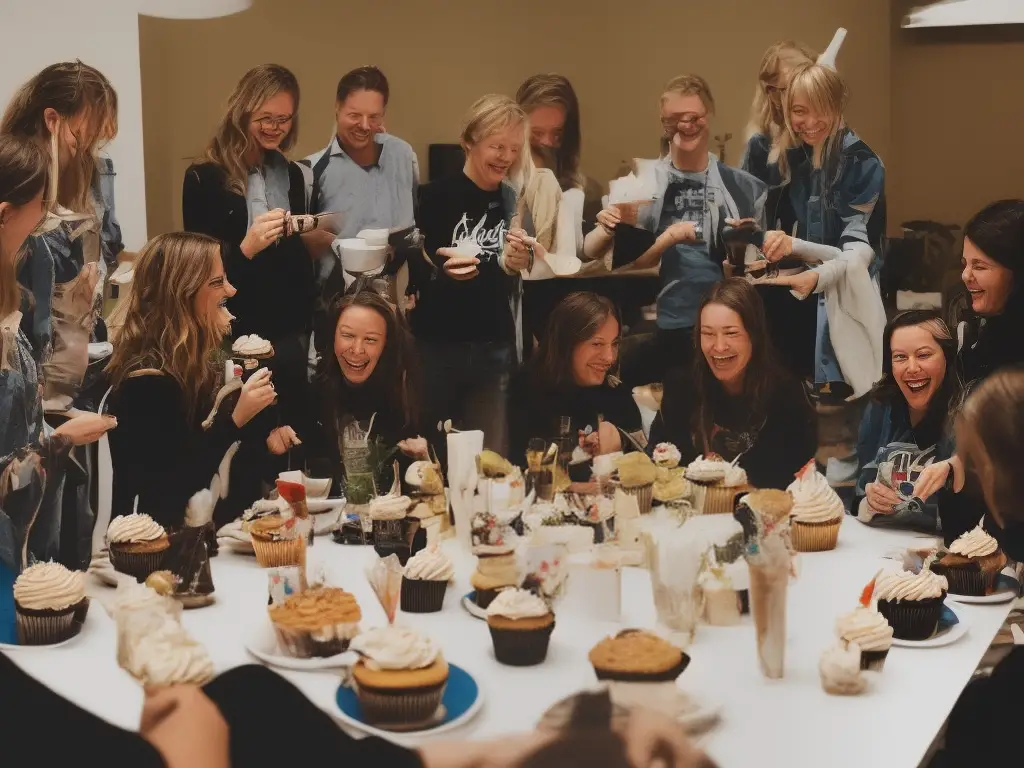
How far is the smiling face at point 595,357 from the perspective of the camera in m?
3.98

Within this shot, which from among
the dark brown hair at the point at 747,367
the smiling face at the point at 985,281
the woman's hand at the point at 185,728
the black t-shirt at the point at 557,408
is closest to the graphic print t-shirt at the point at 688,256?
the dark brown hair at the point at 747,367

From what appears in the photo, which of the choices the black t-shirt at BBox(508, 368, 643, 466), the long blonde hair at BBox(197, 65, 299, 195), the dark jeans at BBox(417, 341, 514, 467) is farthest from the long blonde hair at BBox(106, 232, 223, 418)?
the black t-shirt at BBox(508, 368, 643, 466)

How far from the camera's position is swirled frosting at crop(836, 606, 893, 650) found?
2.69 metres

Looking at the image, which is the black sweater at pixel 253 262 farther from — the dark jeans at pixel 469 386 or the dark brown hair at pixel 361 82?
the dark jeans at pixel 469 386

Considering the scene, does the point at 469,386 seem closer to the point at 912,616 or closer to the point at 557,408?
the point at 557,408

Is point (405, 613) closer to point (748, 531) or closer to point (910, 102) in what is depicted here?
point (748, 531)

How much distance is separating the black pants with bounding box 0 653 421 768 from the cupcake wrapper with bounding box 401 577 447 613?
0.36 meters

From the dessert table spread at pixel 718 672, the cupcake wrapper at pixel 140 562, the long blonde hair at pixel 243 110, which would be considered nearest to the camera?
the dessert table spread at pixel 718 672

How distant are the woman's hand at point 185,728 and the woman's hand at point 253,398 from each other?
97 cm

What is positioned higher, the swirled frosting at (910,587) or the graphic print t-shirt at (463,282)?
the graphic print t-shirt at (463,282)

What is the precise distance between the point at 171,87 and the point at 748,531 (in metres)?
2.09

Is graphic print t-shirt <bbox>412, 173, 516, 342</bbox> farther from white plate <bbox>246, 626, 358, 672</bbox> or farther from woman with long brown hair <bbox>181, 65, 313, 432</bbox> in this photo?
white plate <bbox>246, 626, 358, 672</bbox>

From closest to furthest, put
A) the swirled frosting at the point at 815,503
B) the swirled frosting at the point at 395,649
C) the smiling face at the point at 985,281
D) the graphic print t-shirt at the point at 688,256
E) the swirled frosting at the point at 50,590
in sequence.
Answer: the swirled frosting at the point at 395,649, the swirled frosting at the point at 50,590, the swirled frosting at the point at 815,503, the smiling face at the point at 985,281, the graphic print t-shirt at the point at 688,256

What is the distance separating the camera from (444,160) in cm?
384
